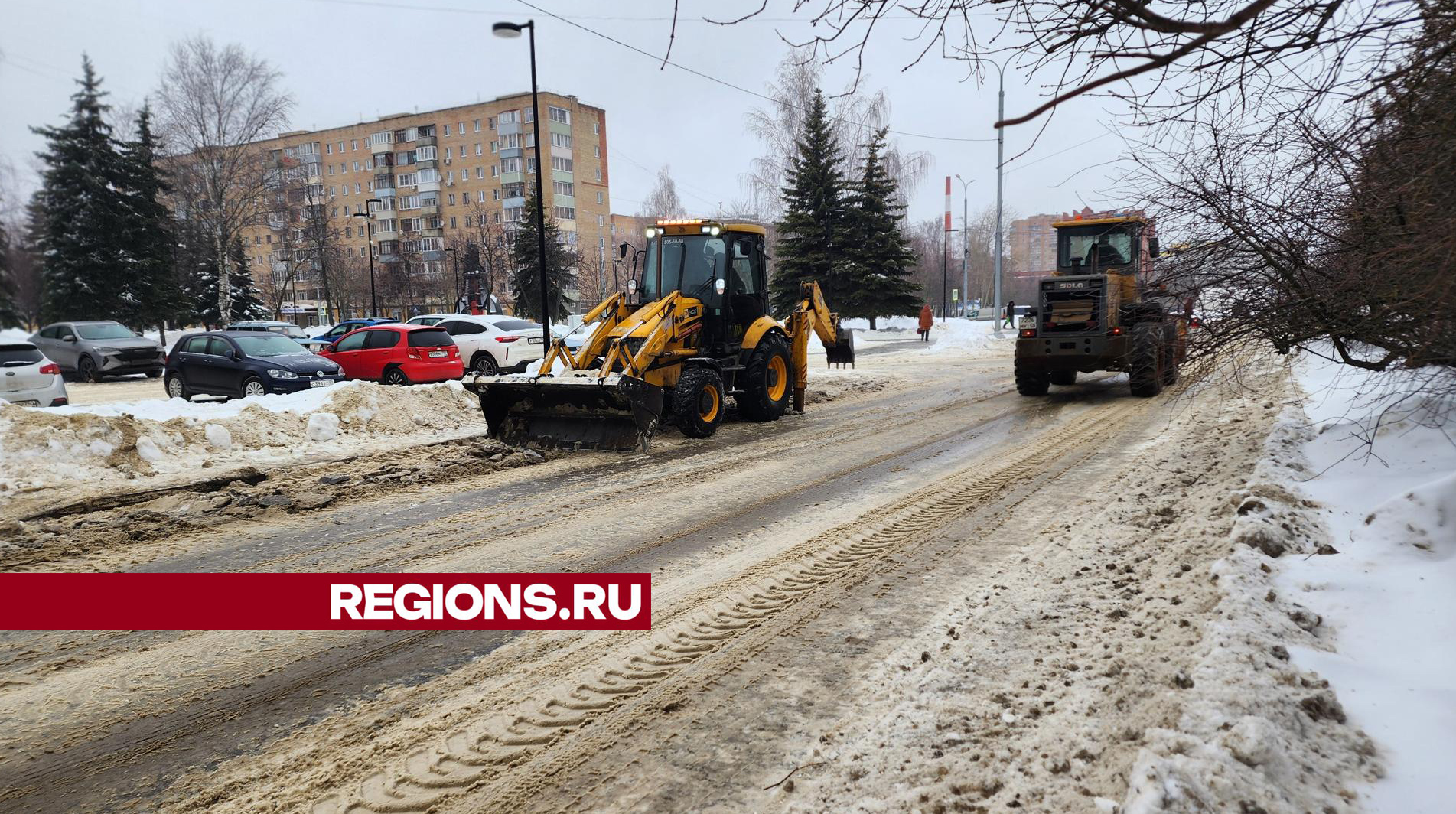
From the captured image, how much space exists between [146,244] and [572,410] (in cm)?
4081

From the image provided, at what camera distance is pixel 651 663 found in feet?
13.0

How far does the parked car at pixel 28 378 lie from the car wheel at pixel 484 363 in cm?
831

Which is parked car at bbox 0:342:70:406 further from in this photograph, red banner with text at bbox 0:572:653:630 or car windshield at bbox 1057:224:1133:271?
car windshield at bbox 1057:224:1133:271

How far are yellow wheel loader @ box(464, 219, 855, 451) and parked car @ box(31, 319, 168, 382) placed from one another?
1607cm

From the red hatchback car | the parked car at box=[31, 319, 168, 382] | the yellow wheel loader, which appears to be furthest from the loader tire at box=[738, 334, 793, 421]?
the parked car at box=[31, 319, 168, 382]

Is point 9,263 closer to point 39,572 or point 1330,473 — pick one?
point 39,572

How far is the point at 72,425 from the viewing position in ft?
29.0

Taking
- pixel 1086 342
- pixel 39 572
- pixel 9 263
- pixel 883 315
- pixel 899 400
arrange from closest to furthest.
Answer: pixel 39 572 < pixel 1086 342 < pixel 899 400 < pixel 883 315 < pixel 9 263

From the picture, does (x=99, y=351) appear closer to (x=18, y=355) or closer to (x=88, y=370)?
(x=88, y=370)

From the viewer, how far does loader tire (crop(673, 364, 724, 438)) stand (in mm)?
10484

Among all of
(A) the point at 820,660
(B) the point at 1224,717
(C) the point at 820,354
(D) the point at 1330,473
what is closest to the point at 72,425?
(A) the point at 820,660

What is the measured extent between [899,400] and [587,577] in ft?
34.2

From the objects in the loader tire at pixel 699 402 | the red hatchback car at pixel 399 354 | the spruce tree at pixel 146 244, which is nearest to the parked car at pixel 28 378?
the red hatchback car at pixel 399 354

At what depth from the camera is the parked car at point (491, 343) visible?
65.0ft
